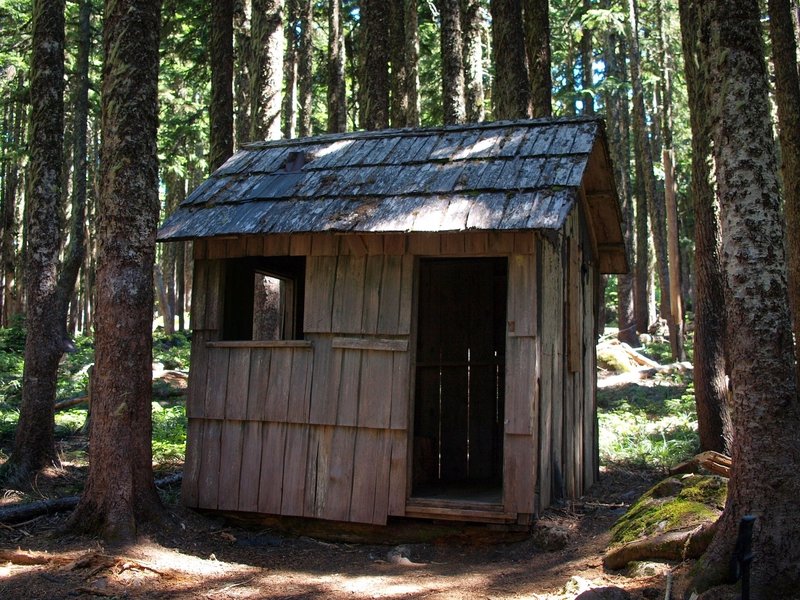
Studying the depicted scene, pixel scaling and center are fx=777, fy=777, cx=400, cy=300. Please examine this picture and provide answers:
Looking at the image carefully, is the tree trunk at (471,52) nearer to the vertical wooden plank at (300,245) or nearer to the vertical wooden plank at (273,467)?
the vertical wooden plank at (300,245)

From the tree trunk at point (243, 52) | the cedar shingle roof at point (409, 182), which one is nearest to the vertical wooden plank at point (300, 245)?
the cedar shingle roof at point (409, 182)

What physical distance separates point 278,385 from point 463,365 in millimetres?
3258

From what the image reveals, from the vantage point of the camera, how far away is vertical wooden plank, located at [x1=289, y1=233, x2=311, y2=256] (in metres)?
8.30

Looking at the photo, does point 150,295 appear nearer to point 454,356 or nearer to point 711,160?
point 454,356

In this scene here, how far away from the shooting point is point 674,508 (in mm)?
6500

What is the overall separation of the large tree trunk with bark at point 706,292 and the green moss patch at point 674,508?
2878 mm

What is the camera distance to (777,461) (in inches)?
185

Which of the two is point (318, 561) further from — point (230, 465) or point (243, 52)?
point (243, 52)

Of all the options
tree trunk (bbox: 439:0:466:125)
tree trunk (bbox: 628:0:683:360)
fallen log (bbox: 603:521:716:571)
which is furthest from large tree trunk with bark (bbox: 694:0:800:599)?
tree trunk (bbox: 628:0:683:360)

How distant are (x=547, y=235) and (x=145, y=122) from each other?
4147mm

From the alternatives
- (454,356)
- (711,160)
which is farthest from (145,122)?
(711,160)

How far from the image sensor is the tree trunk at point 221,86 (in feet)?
45.4

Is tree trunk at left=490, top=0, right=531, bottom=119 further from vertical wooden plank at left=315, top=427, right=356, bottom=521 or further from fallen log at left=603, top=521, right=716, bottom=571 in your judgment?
fallen log at left=603, top=521, right=716, bottom=571

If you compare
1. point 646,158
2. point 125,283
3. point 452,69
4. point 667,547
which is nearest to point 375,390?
point 125,283
